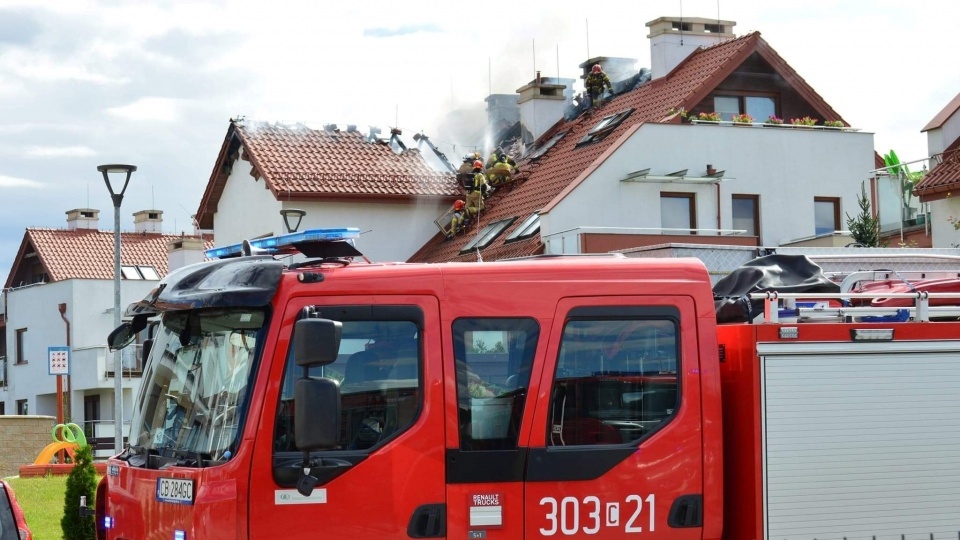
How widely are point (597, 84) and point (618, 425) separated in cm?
2901

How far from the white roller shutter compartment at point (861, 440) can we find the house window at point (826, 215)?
944 inches

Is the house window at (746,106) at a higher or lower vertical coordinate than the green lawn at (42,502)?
higher

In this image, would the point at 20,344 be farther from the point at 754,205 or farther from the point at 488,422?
the point at 488,422

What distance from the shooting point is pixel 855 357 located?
22.6ft

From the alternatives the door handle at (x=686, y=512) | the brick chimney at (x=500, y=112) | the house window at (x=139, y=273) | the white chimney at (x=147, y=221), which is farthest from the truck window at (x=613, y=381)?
the white chimney at (x=147, y=221)

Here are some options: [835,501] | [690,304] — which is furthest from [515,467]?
[835,501]

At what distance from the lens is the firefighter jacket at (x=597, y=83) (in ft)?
115

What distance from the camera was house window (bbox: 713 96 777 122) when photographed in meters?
30.3

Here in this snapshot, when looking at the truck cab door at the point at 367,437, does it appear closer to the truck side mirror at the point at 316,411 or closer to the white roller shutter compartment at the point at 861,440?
the truck side mirror at the point at 316,411

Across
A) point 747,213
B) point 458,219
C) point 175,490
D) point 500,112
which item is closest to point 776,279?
point 175,490

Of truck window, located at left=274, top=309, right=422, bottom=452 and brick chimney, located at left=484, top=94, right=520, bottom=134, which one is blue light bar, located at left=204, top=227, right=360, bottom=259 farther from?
brick chimney, located at left=484, top=94, right=520, bottom=134

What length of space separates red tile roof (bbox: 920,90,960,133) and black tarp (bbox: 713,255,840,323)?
22627mm

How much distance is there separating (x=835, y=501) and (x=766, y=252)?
3474 millimetres

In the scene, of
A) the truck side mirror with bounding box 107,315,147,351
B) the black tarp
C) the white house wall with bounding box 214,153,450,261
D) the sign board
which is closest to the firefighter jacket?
the white house wall with bounding box 214,153,450,261
